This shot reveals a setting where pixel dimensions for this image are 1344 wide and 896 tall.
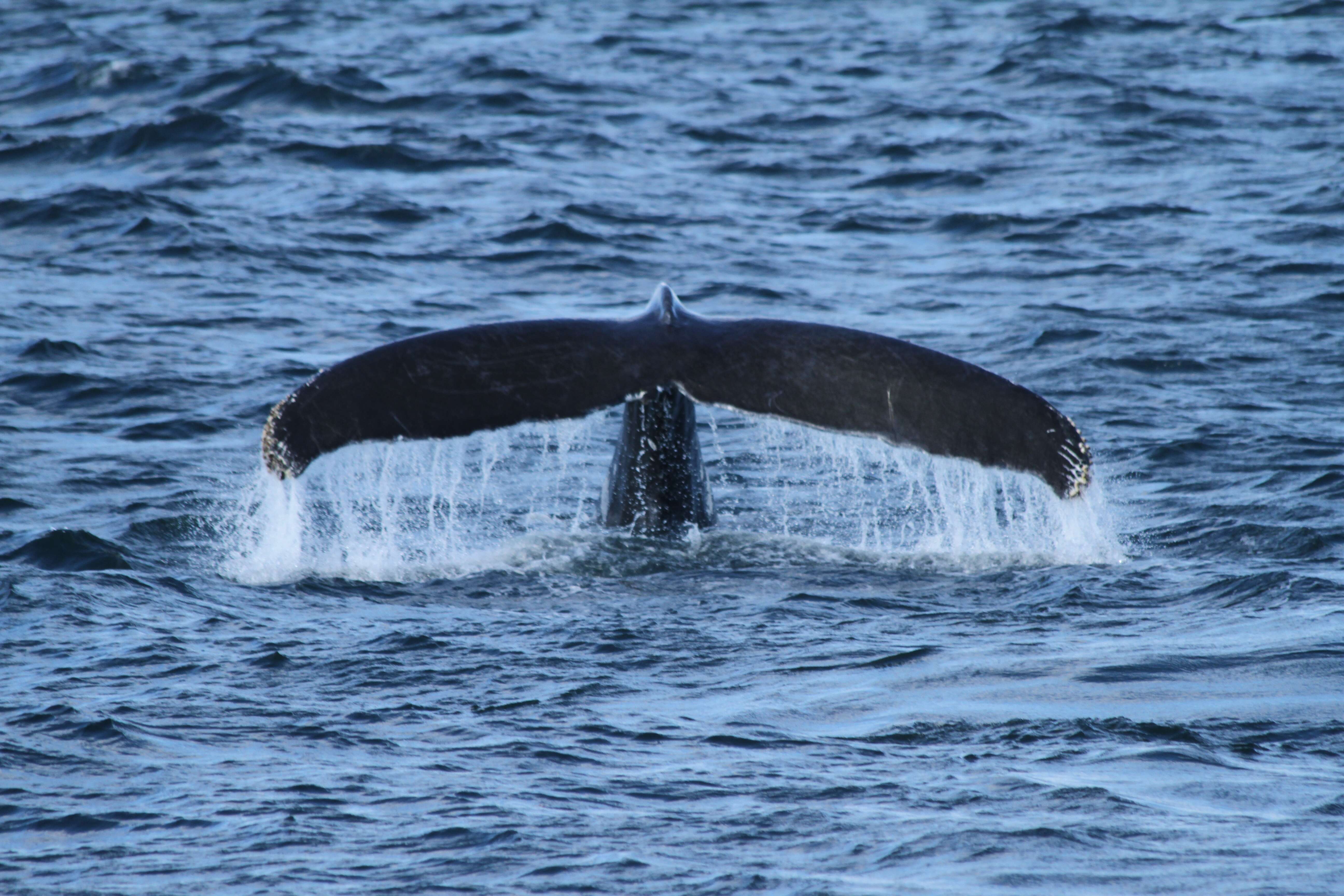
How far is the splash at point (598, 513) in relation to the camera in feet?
27.4

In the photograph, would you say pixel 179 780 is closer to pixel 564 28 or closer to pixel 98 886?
pixel 98 886

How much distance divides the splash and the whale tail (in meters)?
0.09

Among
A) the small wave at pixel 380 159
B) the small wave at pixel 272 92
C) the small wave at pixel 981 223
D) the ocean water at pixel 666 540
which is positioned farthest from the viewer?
the small wave at pixel 272 92

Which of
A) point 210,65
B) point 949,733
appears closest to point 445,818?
point 949,733

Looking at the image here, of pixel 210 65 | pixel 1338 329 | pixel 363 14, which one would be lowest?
pixel 1338 329

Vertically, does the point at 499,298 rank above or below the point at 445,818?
above

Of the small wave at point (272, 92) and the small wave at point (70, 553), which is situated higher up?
the small wave at point (272, 92)

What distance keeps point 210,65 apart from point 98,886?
21226 mm

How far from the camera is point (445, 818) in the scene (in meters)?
5.44

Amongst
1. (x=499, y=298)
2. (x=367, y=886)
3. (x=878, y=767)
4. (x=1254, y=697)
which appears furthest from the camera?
(x=499, y=298)

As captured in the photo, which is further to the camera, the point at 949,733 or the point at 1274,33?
the point at 1274,33

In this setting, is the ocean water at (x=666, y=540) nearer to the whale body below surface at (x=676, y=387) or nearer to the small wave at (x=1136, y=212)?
the small wave at (x=1136, y=212)

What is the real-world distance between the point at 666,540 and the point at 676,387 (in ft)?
3.73

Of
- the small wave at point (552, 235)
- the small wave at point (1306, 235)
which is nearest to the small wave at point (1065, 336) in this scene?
the small wave at point (1306, 235)
